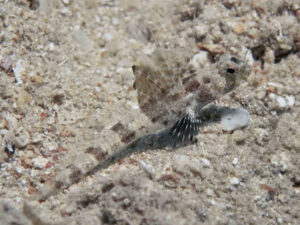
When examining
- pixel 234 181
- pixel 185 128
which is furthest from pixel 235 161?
pixel 185 128

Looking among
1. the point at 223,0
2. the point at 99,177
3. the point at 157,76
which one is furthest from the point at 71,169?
the point at 223,0

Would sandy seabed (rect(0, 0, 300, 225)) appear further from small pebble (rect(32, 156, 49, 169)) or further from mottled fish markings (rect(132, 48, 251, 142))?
mottled fish markings (rect(132, 48, 251, 142))

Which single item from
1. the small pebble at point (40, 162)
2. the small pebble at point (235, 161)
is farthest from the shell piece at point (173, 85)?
the small pebble at point (40, 162)

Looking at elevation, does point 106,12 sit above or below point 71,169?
above

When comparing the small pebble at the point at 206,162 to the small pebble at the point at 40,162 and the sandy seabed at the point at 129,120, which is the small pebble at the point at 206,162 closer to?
the sandy seabed at the point at 129,120

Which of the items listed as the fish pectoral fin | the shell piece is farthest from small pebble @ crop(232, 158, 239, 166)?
the shell piece

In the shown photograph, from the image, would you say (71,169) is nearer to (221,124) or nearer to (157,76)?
(157,76)

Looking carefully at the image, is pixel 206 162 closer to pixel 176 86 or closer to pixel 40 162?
pixel 176 86
